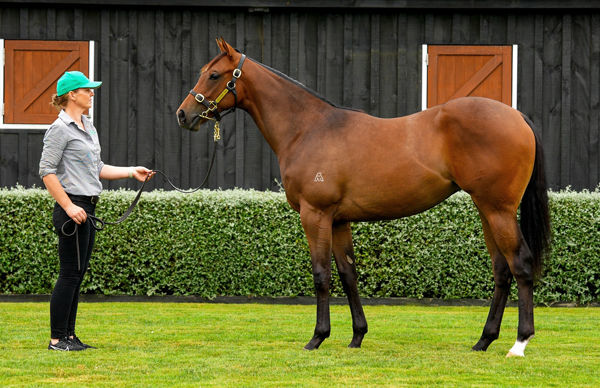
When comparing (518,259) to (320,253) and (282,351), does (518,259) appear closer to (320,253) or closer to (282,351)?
(320,253)

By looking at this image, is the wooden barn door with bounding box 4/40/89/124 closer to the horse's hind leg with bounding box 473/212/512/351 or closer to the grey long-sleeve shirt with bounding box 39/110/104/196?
the grey long-sleeve shirt with bounding box 39/110/104/196

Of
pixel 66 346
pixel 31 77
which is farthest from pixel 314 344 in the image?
pixel 31 77

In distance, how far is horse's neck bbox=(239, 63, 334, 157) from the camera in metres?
6.73

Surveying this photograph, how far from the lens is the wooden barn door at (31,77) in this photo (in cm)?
1141

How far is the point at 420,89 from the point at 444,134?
18.2 feet

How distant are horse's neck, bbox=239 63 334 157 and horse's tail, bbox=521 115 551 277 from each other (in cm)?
173

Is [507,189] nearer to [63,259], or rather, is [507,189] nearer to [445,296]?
[63,259]

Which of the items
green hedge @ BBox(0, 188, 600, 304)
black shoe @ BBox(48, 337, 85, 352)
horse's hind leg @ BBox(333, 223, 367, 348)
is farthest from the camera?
green hedge @ BBox(0, 188, 600, 304)

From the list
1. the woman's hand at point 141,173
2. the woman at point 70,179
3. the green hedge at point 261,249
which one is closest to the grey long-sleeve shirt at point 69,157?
the woman at point 70,179

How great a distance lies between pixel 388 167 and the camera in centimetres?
636

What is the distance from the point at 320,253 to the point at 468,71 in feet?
19.9

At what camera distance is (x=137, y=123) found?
11711 millimetres

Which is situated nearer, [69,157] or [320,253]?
[69,157]

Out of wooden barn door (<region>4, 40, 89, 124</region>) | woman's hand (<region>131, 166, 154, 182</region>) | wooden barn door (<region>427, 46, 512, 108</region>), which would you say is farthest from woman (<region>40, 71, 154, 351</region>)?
wooden barn door (<region>427, 46, 512, 108</region>)
